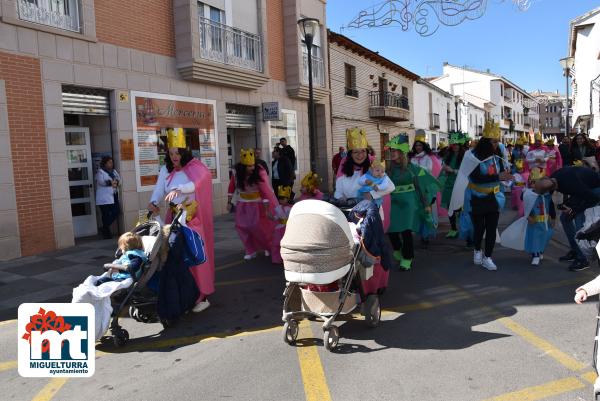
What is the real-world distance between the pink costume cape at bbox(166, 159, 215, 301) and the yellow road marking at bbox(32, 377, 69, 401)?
5.69 ft

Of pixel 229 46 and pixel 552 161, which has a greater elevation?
pixel 229 46

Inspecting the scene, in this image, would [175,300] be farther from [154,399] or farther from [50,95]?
[50,95]

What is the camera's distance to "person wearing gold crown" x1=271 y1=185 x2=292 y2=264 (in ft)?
24.6

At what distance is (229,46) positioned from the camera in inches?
551

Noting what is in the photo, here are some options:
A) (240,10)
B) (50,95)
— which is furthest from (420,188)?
(240,10)

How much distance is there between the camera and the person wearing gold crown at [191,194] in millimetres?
5414

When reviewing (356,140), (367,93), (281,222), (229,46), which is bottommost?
(281,222)

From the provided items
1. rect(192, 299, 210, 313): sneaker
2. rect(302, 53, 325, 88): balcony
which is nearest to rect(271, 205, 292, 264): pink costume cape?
rect(192, 299, 210, 313): sneaker

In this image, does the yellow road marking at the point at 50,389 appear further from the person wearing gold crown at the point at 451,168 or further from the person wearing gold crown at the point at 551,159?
the person wearing gold crown at the point at 551,159

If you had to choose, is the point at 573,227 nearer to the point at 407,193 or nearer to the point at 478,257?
the point at 478,257

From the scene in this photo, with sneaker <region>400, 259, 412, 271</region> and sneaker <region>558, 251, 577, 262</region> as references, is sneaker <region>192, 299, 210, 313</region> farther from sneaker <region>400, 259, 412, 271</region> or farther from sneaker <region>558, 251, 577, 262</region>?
sneaker <region>558, 251, 577, 262</region>

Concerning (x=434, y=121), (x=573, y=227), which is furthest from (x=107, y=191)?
(x=434, y=121)

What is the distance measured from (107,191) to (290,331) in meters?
7.24

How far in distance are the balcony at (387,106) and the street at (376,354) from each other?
20.1 meters
